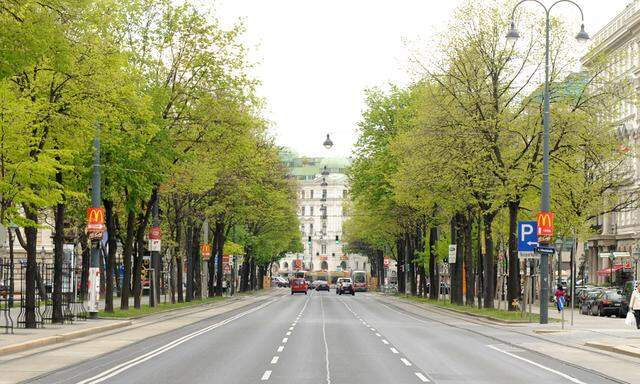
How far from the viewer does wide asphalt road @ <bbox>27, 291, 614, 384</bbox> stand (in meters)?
18.8

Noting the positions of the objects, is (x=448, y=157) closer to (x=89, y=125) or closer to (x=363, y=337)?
(x=363, y=337)

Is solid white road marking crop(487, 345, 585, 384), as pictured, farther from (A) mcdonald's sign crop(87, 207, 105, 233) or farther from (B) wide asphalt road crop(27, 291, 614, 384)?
(A) mcdonald's sign crop(87, 207, 105, 233)

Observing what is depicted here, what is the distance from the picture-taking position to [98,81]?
31.7 meters

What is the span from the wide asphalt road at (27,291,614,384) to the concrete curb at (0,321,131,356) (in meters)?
2.20

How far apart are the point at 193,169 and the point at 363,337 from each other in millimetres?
20968

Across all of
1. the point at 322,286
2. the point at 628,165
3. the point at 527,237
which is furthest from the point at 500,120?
the point at 322,286

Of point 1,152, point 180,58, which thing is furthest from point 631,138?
point 1,152

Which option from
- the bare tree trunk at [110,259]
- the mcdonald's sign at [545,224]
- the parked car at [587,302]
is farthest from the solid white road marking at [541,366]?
the parked car at [587,302]

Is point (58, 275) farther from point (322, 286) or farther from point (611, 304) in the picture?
point (322, 286)

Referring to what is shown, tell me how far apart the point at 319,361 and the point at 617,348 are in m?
8.75

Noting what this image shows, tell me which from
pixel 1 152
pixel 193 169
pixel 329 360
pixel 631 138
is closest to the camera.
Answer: pixel 329 360

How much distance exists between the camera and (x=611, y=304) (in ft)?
173

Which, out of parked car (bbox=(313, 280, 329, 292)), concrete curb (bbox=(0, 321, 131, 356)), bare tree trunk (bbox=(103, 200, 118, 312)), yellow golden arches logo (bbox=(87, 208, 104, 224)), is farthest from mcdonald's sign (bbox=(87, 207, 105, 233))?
parked car (bbox=(313, 280, 329, 292))

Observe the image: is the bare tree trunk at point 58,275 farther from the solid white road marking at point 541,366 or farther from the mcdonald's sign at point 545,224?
the mcdonald's sign at point 545,224
